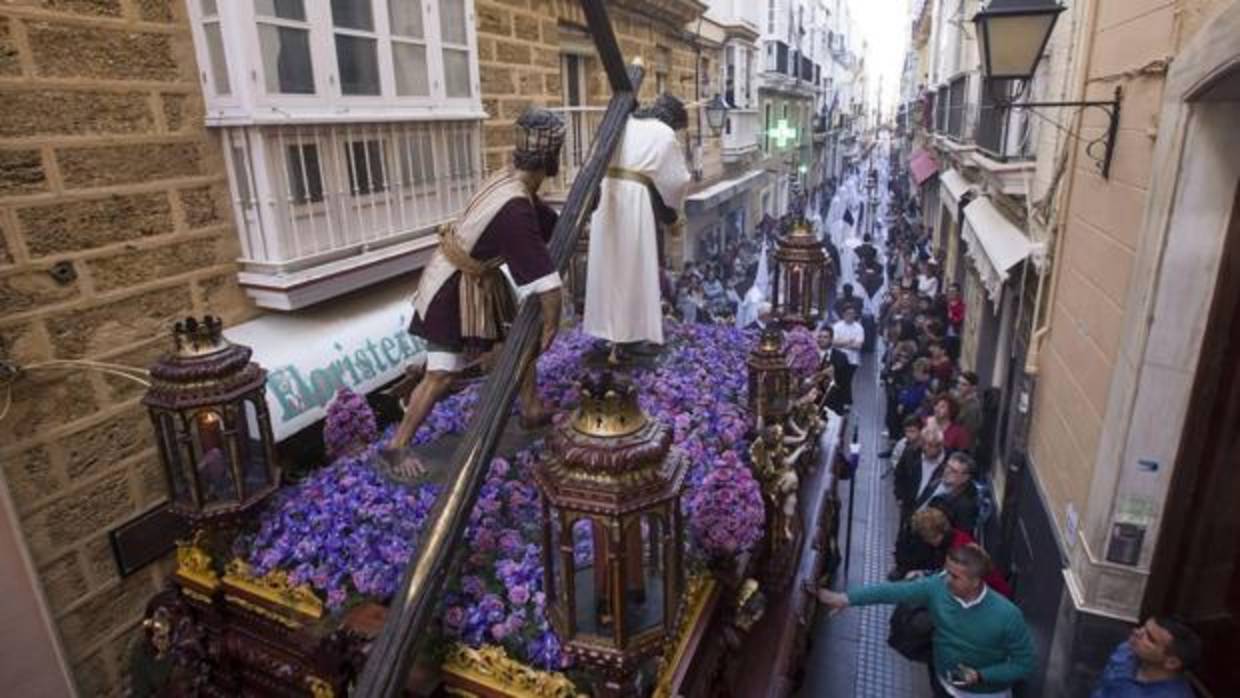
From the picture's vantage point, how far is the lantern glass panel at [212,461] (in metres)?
2.95

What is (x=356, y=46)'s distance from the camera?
441 cm

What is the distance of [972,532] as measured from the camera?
14.3ft

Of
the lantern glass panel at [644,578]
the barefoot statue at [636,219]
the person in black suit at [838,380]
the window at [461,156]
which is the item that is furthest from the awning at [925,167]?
the lantern glass panel at [644,578]

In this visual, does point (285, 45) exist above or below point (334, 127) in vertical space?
above

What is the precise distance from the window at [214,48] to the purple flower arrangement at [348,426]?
1.66 m

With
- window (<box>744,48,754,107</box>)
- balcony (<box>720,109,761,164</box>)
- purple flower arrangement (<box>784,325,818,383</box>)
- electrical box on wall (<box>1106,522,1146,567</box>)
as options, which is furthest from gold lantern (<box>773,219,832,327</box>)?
window (<box>744,48,754,107</box>)

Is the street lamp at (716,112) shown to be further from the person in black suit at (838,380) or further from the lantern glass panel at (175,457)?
the lantern glass panel at (175,457)

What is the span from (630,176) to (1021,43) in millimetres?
2279

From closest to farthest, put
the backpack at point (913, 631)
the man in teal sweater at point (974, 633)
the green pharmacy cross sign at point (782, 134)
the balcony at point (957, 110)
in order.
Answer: the man in teal sweater at point (974, 633) < the backpack at point (913, 631) < the balcony at point (957, 110) < the green pharmacy cross sign at point (782, 134)

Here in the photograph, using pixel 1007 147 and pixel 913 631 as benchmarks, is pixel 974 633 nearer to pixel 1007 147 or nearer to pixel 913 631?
pixel 913 631

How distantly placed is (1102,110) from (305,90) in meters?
4.48

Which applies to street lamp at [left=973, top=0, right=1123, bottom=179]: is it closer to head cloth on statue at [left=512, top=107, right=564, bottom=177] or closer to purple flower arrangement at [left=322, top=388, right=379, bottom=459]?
head cloth on statue at [left=512, top=107, right=564, bottom=177]

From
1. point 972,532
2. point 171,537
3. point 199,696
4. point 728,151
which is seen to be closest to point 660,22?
point 728,151

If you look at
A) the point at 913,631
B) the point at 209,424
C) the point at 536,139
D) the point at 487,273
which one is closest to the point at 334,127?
the point at 487,273
